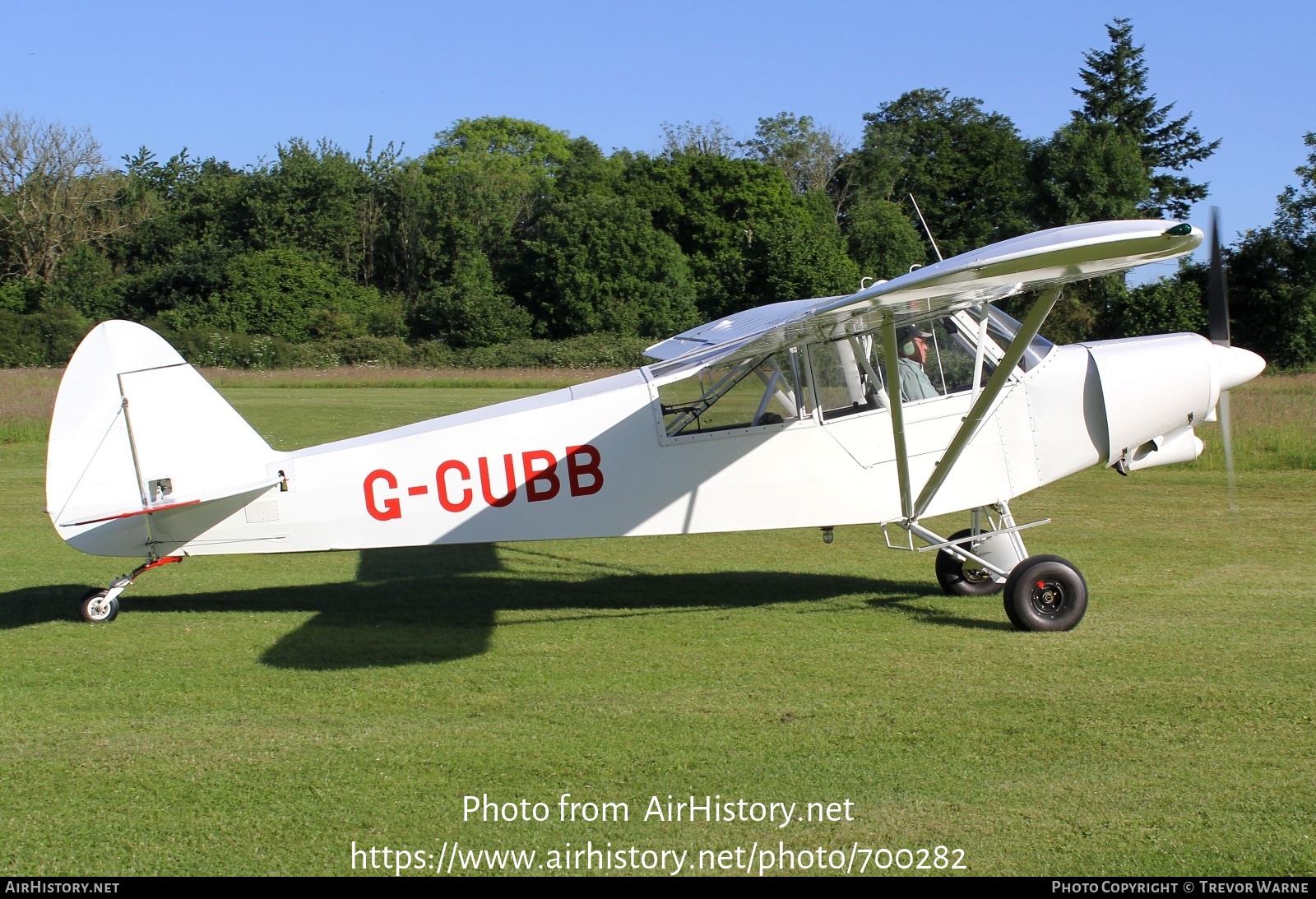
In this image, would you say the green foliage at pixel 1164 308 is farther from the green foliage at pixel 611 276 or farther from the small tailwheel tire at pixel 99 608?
the small tailwheel tire at pixel 99 608

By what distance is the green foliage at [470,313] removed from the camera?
5497cm

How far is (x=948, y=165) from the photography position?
218ft

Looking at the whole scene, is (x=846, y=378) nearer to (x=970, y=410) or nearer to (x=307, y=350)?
(x=970, y=410)

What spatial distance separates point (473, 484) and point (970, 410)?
3329mm

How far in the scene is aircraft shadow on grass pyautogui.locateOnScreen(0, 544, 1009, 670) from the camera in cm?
745

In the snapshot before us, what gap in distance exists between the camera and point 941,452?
7641 mm

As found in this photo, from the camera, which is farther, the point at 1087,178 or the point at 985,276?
the point at 1087,178

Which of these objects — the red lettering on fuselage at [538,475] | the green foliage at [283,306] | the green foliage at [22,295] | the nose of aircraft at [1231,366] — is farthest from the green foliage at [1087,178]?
the green foliage at [22,295]

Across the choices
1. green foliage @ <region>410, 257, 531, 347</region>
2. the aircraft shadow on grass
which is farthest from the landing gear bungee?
green foliage @ <region>410, 257, 531, 347</region>

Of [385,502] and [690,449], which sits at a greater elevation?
[690,449]

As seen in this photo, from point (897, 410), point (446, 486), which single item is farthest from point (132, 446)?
point (897, 410)

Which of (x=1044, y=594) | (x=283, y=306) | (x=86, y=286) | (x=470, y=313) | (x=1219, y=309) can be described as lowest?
(x=1044, y=594)

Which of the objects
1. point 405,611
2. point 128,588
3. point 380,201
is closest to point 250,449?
point 405,611

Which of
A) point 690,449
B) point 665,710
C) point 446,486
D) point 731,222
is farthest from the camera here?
point 731,222
